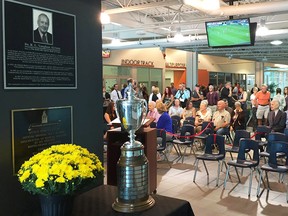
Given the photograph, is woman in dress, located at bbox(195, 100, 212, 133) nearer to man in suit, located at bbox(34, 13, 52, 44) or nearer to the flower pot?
man in suit, located at bbox(34, 13, 52, 44)

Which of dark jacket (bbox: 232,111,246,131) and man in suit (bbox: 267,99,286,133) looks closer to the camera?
man in suit (bbox: 267,99,286,133)

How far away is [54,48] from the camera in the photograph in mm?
2438

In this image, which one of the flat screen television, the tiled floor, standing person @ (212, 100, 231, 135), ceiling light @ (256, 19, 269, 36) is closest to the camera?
the tiled floor

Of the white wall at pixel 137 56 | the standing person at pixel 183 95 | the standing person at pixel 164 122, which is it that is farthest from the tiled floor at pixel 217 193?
the white wall at pixel 137 56

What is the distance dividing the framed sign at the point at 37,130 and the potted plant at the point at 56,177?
Answer: 1.16ft

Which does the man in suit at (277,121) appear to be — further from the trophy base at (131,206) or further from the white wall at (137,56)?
the white wall at (137,56)

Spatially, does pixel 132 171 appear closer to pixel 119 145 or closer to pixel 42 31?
pixel 42 31

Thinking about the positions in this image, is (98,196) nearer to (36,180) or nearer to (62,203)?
(62,203)

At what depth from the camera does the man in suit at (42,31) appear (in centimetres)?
233

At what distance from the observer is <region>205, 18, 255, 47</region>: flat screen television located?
288 inches

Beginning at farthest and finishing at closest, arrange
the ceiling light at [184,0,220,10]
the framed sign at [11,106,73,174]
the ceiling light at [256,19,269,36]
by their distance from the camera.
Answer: the ceiling light at [256,19,269,36] → the ceiling light at [184,0,220,10] → the framed sign at [11,106,73,174]

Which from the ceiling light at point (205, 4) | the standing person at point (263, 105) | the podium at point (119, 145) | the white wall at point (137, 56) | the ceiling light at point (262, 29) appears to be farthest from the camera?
the white wall at point (137, 56)

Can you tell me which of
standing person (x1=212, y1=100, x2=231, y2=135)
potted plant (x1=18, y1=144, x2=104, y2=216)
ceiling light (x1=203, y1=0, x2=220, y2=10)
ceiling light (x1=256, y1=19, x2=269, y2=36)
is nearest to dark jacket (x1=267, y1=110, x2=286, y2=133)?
standing person (x1=212, y1=100, x2=231, y2=135)

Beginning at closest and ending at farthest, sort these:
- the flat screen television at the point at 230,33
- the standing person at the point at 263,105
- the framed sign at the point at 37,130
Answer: the framed sign at the point at 37,130, the flat screen television at the point at 230,33, the standing person at the point at 263,105
